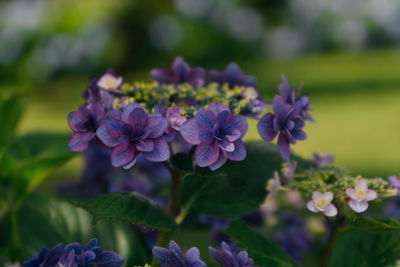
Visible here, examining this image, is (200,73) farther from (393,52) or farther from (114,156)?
(393,52)

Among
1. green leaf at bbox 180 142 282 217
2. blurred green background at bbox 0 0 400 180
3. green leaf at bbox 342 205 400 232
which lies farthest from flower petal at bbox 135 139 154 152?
blurred green background at bbox 0 0 400 180

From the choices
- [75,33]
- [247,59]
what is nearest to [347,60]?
Answer: [247,59]

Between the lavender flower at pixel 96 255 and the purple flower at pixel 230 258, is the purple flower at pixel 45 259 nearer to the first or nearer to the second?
the lavender flower at pixel 96 255

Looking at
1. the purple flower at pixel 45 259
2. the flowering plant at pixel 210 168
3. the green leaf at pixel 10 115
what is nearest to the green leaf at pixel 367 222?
the flowering plant at pixel 210 168

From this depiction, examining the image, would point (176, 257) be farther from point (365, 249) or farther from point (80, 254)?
point (365, 249)

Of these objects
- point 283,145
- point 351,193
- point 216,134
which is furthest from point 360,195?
point 216,134

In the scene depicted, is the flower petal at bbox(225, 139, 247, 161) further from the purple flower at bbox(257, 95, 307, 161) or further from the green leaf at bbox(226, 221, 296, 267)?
Result: the green leaf at bbox(226, 221, 296, 267)

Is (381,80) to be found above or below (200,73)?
below
